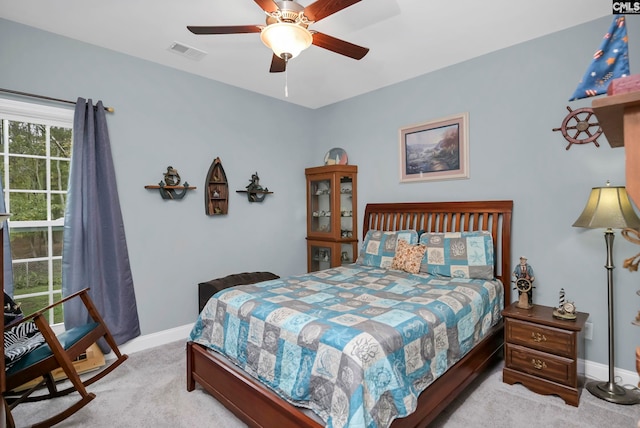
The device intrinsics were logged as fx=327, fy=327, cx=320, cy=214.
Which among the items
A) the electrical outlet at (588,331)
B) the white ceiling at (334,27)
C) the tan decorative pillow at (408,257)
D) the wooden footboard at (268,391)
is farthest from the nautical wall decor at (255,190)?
the electrical outlet at (588,331)

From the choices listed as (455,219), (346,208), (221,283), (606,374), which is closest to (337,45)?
(455,219)

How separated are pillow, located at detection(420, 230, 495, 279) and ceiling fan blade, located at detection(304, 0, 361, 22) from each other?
2.17m

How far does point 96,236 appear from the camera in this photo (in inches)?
115

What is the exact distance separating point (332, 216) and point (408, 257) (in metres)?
1.38

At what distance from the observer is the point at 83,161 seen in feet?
9.39

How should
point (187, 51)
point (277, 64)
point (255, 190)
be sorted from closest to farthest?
point (277, 64)
point (187, 51)
point (255, 190)

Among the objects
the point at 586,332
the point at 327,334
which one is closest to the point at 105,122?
the point at 327,334

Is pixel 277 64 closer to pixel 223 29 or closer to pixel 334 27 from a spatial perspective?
pixel 223 29

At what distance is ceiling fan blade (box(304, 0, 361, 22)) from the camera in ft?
5.92

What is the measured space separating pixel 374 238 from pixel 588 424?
218cm

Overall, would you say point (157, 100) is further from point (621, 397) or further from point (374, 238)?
point (621, 397)

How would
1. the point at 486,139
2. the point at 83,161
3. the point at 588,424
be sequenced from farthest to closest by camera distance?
the point at 486,139 → the point at 83,161 → the point at 588,424

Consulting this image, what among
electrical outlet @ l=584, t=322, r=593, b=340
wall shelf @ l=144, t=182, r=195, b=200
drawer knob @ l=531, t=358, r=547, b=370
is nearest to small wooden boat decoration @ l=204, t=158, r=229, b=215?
wall shelf @ l=144, t=182, r=195, b=200

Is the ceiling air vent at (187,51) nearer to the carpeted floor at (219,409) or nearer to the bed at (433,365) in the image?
the bed at (433,365)
